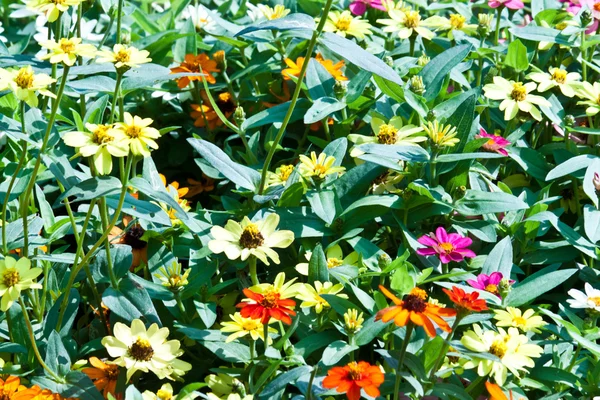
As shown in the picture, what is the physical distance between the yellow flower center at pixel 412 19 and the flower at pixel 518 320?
0.96 metres

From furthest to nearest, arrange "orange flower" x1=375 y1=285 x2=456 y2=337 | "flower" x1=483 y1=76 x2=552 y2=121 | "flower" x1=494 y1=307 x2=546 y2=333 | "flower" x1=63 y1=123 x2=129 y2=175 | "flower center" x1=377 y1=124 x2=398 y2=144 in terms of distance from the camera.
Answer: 1. "flower" x1=483 y1=76 x2=552 y2=121
2. "flower center" x1=377 y1=124 x2=398 y2=144
3. "flower" x1=494 y1=307 x2=546 y2=333
4. "flower" x1=63 y1=123 x2=129 y2=175
5. "orange flower" x1=375 y1=285 x2=456 y2=337

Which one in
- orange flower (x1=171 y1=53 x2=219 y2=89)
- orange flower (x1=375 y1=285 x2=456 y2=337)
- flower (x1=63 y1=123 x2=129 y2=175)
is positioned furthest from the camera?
orange flower (x1=171 y1=53 x2=219 y2=89)

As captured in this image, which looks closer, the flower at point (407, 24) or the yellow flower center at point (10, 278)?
the yellow flower center at point (10, 278)

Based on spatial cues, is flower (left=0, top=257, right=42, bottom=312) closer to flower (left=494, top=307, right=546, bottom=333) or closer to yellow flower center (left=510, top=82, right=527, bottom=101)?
flower (left=494, top=307, right=546, bottom=333)

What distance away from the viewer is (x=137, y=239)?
6.11ft

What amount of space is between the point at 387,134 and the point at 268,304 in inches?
22.8

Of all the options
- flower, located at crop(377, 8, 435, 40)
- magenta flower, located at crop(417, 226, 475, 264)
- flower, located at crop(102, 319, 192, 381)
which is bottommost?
flower, located at crop(102, 319, 192, 381)

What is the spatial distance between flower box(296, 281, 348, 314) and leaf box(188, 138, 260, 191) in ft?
1.09

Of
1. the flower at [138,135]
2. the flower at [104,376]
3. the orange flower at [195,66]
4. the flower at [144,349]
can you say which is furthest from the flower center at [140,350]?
the orange flower at [195,66]

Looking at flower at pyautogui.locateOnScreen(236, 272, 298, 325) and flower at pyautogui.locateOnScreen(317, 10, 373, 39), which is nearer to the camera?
flower at pyautogui.locateOnScreen(236, 272, 298, 325)

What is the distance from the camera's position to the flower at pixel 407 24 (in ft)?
7.25

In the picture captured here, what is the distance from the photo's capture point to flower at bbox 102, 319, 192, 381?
4.90 ft

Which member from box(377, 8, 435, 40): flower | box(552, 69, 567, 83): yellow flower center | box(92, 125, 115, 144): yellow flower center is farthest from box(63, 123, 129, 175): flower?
box(552, 69, 567, 83): yellow flower center

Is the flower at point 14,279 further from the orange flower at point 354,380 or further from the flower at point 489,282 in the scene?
the flower at point 489,282
